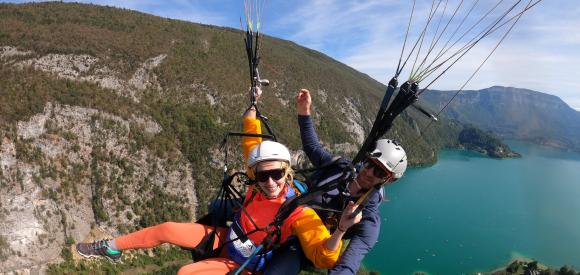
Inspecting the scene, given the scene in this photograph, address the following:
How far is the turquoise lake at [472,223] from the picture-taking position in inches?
1657

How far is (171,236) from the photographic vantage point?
329cm

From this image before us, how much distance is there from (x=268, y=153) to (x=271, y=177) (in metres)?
0.22

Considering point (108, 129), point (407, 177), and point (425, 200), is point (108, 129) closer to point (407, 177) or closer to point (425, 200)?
point (425, 200)

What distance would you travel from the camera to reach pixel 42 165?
32594 mm

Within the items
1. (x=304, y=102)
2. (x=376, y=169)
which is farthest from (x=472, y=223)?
(x=376, y=169)

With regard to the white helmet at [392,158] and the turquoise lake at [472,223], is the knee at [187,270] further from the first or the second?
the turquoise lake at [472,223]

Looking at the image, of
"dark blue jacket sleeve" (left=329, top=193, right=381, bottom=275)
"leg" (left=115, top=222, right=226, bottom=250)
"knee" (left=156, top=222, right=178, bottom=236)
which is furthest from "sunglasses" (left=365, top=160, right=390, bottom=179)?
"knee" (left=156, top=222, right=178, bottom=236)

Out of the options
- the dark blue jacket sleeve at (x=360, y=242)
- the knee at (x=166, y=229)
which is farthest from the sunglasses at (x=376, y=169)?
the knee at (x=166, y=229)

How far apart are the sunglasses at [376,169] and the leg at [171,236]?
1.57 meters

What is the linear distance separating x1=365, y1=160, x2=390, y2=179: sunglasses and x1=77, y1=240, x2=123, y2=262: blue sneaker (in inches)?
104

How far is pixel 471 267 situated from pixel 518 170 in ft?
249

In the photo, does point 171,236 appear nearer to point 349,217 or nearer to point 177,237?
point 177,237

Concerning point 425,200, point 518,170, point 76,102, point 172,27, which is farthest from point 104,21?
point 518,170

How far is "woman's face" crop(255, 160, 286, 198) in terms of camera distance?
300 centimetres
